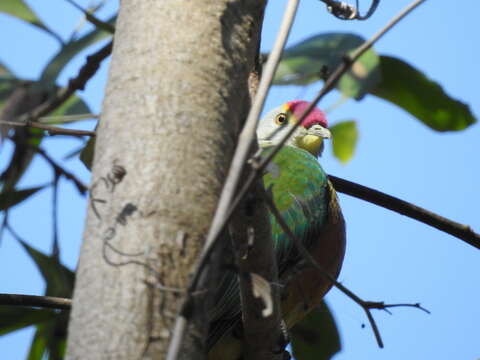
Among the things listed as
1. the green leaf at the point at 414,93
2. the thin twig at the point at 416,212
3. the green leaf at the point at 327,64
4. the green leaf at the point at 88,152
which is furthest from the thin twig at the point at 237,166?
the thin twig at the point at 416,212

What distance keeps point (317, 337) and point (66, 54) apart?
4.62 ft

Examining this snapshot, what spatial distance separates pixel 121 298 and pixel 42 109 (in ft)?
3.34

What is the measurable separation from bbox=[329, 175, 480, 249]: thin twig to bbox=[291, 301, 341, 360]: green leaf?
1.94 ft

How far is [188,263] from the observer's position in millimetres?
1008

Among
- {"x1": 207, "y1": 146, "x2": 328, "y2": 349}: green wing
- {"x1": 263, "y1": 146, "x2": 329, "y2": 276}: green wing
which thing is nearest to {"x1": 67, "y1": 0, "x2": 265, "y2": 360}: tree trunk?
{"x1": 207, "y1": 146, "x2": 328, "y2": 349}: green wing

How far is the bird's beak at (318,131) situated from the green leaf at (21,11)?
1.74 metres

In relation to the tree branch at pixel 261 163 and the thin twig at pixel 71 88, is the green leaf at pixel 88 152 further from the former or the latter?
the tree branch at pixel 261 163

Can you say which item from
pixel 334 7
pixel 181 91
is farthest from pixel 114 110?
pixel 334 7

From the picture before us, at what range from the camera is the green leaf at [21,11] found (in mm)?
2094

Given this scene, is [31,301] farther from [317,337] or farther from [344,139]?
[317,337]

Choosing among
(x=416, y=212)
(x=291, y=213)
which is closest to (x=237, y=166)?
(x=416, y=212)

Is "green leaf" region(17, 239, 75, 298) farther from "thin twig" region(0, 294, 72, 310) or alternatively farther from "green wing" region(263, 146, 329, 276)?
"green wing" region(263, 146, 329, 276)

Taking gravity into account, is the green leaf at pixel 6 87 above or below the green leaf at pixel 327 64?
below

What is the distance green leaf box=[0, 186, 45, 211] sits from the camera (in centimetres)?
209
